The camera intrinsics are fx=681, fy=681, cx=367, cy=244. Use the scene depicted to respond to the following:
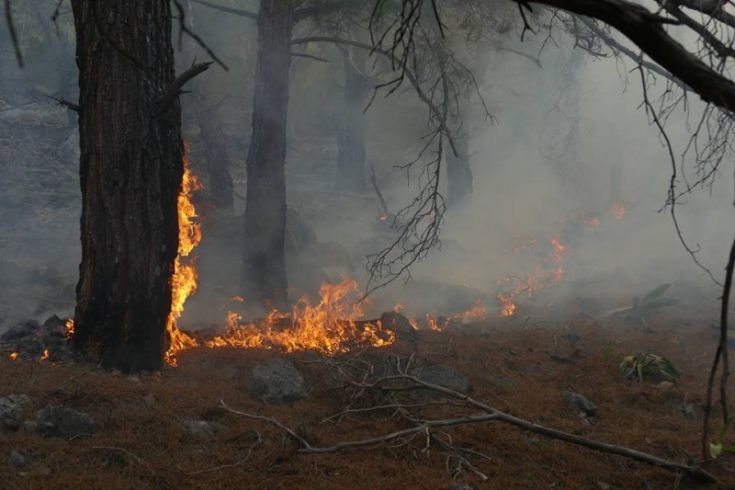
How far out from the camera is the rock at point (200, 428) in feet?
15.9

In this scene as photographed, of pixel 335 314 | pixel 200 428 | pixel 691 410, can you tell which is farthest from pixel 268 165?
pixel 691 410

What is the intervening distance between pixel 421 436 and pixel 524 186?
72.9ft

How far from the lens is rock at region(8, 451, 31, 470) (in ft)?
13.2

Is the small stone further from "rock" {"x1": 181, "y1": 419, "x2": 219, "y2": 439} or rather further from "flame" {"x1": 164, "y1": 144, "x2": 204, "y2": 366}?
Answer: "flame" {"x1": 164, "y1": 144, "x2": 204, "y2": 366}

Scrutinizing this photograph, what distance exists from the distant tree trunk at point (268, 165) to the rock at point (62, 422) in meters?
6.09

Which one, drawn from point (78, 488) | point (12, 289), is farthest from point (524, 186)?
point (78, 488)

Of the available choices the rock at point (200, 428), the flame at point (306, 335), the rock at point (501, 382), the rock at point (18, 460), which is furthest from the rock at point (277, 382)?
the rock at point (18, 460)

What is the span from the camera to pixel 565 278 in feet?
51.0

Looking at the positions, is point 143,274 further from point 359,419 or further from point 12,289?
point 12,289

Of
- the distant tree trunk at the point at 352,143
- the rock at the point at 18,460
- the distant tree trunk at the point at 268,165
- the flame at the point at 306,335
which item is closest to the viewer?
the rock at the point at 18,460

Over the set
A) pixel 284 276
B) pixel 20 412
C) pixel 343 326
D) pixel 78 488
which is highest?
pixel 284 276

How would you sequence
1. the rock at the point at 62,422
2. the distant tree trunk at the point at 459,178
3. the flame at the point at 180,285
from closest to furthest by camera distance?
the rock at the point at 62,422
the flame at the point at 180,285
the distant tree trunk at the point at 459,178

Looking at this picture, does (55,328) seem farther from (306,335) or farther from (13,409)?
(306,335)

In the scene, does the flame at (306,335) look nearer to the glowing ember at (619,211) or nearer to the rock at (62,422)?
the rock at (62,422)
